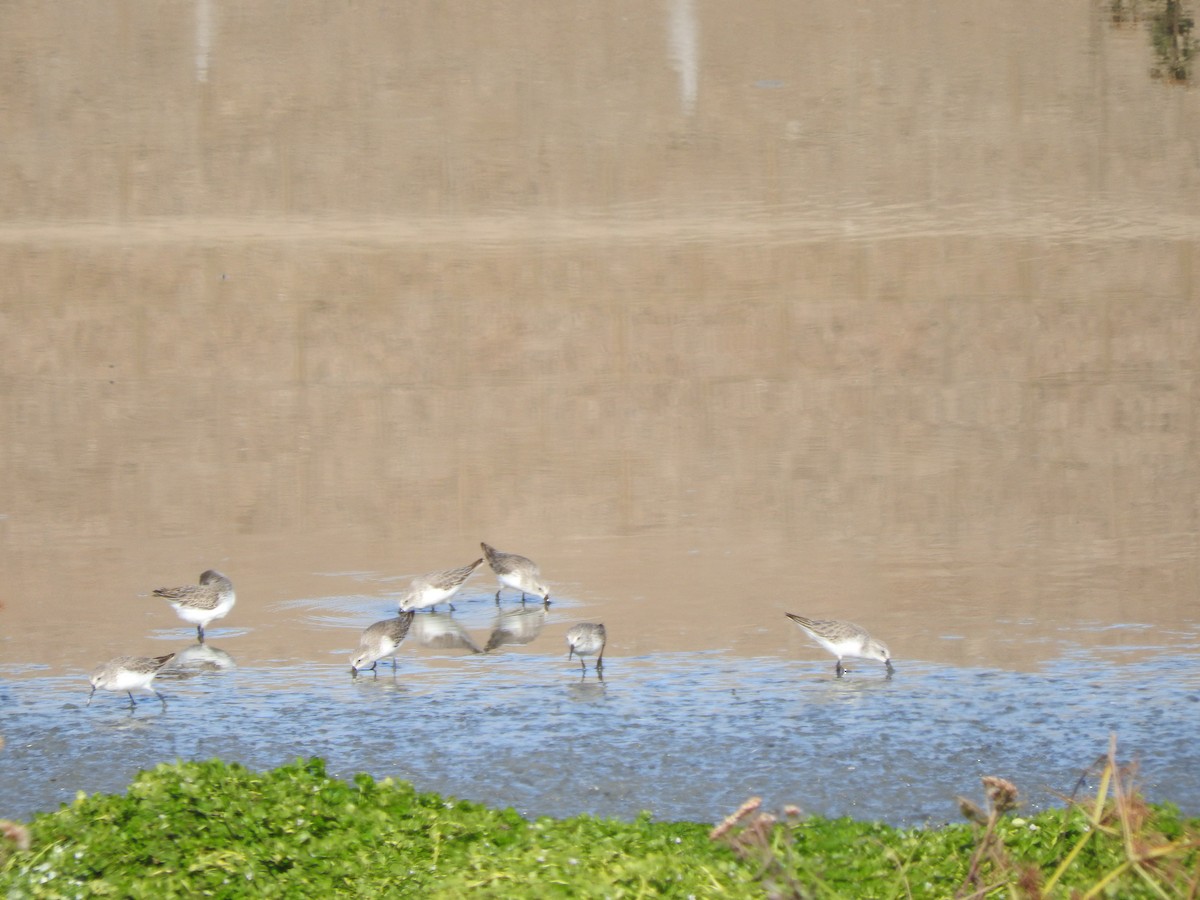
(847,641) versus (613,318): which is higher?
(613,318)

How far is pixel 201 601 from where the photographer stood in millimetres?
9297

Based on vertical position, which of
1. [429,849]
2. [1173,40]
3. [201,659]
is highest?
[1173,40]

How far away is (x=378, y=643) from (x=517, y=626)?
1.21 meters

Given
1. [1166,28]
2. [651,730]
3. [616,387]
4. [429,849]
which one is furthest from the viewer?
[1166,28]

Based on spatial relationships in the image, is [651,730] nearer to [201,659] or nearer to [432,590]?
[432,590]

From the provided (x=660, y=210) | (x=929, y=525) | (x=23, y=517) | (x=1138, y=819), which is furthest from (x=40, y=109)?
(x=1138, y=819)

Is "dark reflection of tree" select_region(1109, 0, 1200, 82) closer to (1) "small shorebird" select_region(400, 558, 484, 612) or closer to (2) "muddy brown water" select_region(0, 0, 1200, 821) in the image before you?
(2) "muddy brown water" select_region(0, 0, 1200, 821)

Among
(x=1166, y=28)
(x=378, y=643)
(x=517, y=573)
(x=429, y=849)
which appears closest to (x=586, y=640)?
(x=378, y=643)

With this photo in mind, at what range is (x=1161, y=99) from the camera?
84.9 ft

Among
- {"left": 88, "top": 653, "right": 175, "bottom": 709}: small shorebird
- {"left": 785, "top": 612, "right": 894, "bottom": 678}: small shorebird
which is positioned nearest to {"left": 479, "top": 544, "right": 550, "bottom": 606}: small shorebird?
{"left": 785, "top": 612, "right": 894, "bottom": 678}: small shorebird

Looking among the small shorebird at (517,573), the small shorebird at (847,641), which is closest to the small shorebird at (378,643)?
the small shorebird at (517,573)

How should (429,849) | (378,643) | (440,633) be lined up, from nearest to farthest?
(429,849), (378,643), (440,633)

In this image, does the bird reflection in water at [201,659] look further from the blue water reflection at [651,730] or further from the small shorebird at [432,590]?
the small shorebird at [432,590]

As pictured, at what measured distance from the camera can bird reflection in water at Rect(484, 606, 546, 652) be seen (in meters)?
9.38
